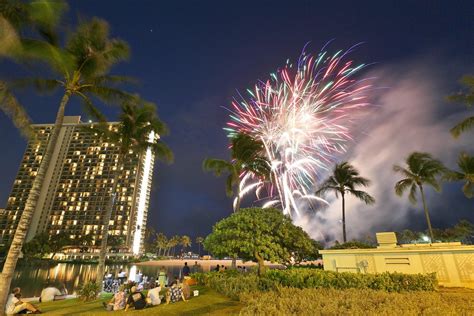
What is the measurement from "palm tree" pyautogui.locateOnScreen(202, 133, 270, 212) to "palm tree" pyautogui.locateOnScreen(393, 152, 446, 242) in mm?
19531

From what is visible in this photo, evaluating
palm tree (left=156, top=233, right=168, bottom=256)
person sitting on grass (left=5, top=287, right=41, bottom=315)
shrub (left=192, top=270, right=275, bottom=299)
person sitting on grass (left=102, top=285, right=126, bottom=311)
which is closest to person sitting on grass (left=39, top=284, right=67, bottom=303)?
person sitting on grass (left=5, top=287, right=41, bottom=315)

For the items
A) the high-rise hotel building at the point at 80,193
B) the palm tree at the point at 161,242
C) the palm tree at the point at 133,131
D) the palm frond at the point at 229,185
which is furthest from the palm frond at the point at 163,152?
the palm tree at the point at 161,242

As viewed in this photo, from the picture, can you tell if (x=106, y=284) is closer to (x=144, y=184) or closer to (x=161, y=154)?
(x=161, y=154)

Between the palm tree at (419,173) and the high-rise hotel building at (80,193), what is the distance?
111666 millimetres

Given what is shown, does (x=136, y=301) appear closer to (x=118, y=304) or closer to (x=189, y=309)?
(x=118, y=304)

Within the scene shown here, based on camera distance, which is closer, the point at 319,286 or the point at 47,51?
the point at 47,51

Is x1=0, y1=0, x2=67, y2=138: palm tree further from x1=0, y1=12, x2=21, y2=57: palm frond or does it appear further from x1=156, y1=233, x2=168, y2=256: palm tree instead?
x1=156, y1=233, x2=168, y2=256: palm tree

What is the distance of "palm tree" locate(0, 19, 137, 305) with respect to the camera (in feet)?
40.6

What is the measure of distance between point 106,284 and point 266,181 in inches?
783

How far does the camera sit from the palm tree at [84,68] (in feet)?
40.6

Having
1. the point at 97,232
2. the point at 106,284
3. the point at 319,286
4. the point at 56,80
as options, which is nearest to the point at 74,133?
the point at 97,232

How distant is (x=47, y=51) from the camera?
11.7 m

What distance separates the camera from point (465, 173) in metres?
31.7

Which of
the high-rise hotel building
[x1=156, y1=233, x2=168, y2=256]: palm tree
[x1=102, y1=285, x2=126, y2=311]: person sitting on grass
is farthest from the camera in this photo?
[x1=156, y1=233, x2=168, y2=256]: palm tree
